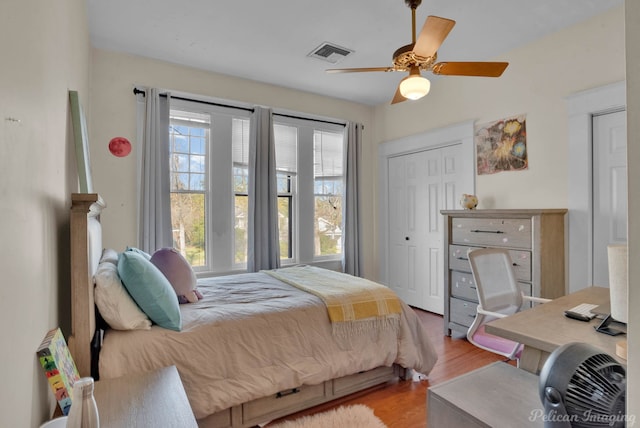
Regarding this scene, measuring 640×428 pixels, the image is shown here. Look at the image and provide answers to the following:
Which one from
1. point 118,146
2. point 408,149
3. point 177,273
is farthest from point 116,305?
point 408,149

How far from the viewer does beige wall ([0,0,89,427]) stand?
771 mm

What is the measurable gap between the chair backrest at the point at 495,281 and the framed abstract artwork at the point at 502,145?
1425mm

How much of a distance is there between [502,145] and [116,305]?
3.46 metres

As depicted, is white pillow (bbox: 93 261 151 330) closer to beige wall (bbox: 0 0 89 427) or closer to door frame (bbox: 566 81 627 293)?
beige wall (bbox: 0 0 89 427)

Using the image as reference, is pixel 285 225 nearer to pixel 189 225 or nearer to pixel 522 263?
pixel 189 225

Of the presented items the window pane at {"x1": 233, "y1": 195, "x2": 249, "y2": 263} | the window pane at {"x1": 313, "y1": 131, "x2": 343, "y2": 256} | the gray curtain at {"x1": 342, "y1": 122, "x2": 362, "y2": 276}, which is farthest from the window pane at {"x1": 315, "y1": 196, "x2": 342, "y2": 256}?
the window pane at {"x1": 233, "y1": 195, "x2": 249, "y2": 263}

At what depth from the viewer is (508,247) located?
9.32 feet

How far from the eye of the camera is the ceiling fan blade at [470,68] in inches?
79.0

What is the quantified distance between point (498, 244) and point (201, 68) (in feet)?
11.2

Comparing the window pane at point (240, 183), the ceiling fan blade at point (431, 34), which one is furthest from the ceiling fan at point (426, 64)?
the window pane at point (240, 183)

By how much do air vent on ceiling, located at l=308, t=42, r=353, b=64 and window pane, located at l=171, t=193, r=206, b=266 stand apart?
6.21 feet

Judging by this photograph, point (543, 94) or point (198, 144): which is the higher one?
point (543, 94)

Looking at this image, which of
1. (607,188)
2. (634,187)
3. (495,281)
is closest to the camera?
(634,187)

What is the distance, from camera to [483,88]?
3426 mm
